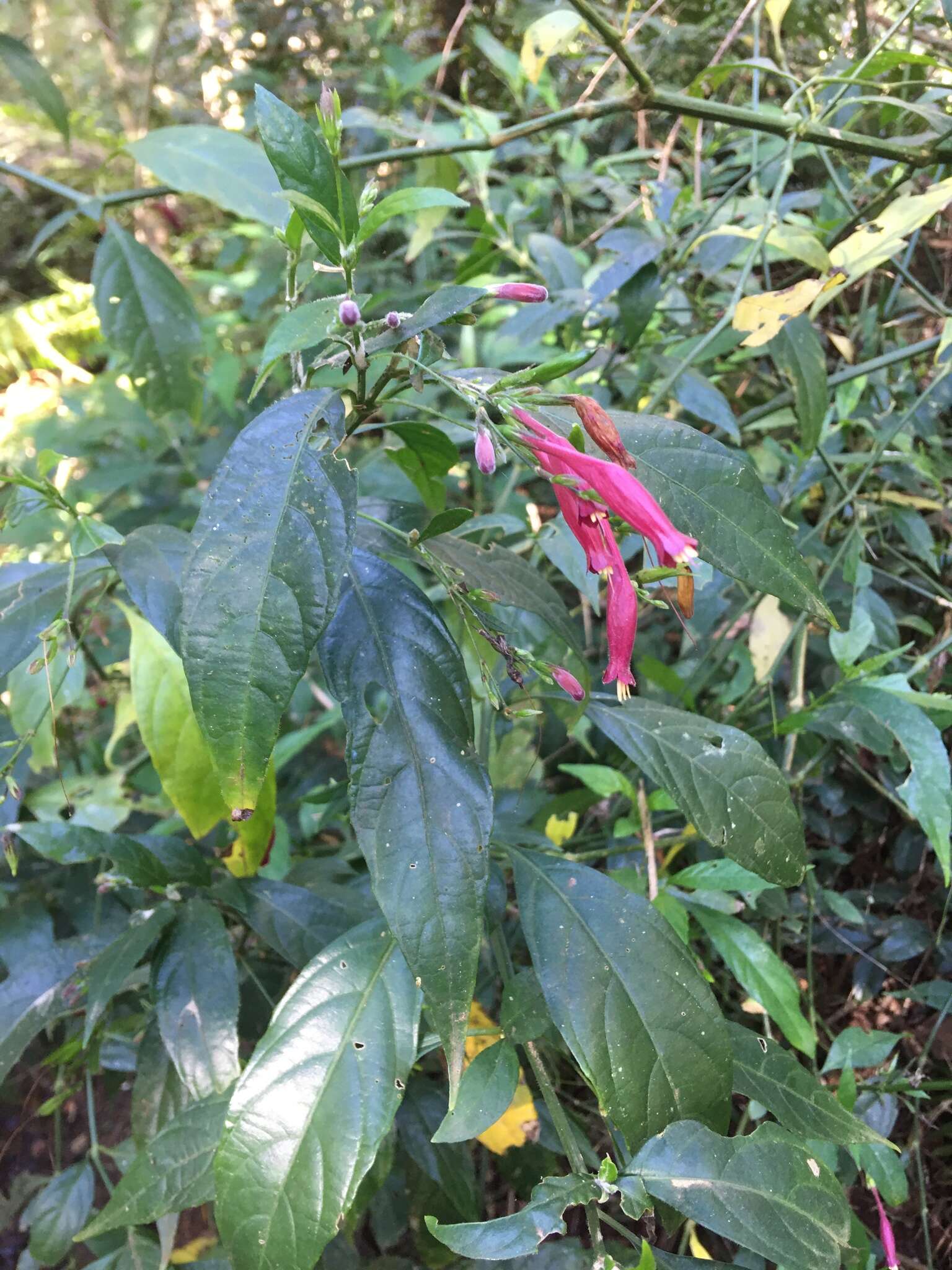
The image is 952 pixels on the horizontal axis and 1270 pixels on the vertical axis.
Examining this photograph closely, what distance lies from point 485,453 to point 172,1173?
1.84 ft

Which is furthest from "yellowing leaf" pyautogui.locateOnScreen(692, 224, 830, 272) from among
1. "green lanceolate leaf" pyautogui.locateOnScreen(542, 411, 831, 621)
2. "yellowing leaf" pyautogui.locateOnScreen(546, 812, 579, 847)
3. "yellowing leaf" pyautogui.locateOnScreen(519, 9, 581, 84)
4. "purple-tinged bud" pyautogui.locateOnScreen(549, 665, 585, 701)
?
"yellowing leaf" pyautogui.locateOnScreen(546, 812, 579, 847)

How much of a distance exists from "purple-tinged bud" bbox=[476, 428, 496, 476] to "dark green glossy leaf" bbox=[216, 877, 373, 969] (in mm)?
458

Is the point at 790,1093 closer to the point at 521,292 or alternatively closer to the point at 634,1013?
the point at 634,1013

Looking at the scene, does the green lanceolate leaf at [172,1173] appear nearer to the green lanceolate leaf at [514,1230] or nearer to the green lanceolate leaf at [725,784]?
the green lanceolate leaf at [514,1230]

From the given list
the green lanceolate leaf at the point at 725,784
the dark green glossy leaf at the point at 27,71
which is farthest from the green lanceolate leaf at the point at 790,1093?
the dark green glossy leaf at the point at 27,71

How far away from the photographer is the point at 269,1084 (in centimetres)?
47

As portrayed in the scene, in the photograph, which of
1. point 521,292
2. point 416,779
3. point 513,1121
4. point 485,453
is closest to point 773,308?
point 521,292

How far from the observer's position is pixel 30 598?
0.63m

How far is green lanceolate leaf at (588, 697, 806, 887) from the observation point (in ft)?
1.82

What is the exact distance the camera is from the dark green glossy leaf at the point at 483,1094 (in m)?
0.48

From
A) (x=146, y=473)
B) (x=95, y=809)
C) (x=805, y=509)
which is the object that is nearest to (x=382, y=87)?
(x=146, y=473)

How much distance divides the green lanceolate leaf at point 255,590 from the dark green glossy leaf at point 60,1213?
0.64 m

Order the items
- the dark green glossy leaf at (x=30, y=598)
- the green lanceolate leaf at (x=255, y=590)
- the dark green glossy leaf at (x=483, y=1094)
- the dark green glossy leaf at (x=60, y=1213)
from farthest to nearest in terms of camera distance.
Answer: the dark green glossy leaf at (x=60, y=1213), the dark green glossy leaf at (x=30, y=598), the dark green glossy leaf at (x=483, y=1094), the green lanceolate leaf at (x=255, y=590)

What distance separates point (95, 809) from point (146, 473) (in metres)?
0.89
